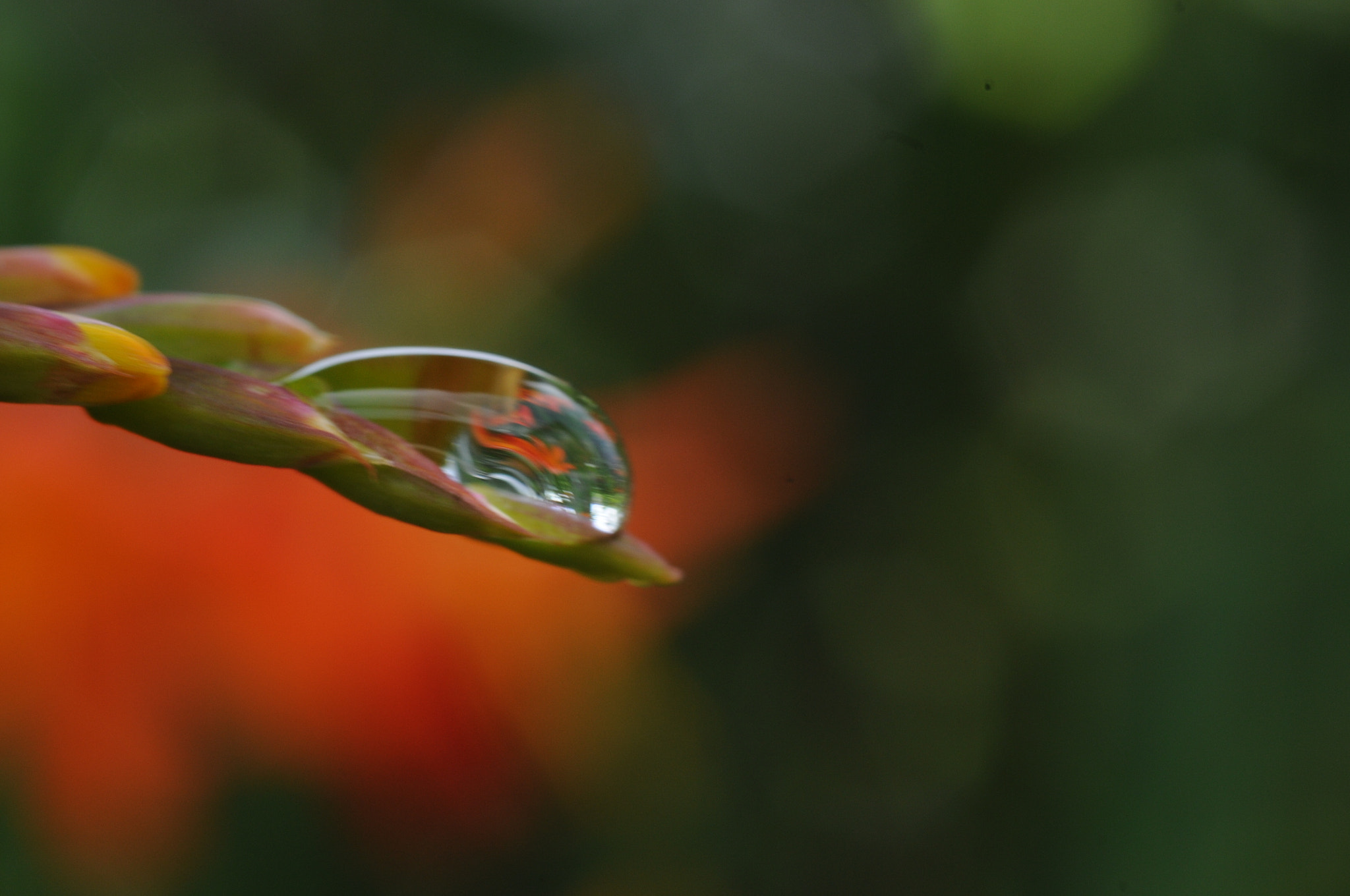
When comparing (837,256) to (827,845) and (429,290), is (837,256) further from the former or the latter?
(827,845)

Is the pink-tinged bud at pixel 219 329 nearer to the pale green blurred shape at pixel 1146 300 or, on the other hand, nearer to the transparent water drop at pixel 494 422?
the transparent water drop at pixel 494 422

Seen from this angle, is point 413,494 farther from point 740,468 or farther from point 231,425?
point 740,468

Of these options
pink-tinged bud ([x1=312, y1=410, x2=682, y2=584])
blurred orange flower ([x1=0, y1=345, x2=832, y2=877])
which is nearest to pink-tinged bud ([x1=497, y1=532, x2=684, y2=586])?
pink-tinged bud ([x1=312, y1=410, x2=682, y2=584])

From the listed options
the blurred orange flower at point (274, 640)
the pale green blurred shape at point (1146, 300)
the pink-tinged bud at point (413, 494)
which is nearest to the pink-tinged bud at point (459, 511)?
the pink-tinged bud at point (413, 494)

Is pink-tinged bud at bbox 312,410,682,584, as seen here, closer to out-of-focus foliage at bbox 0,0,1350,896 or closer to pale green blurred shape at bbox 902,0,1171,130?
out-of-focus foliage at bbox 0,0,1350,896

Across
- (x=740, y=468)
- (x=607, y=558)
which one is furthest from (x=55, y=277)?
(x=740, y=468)
